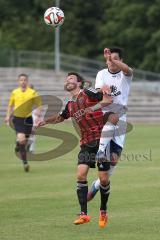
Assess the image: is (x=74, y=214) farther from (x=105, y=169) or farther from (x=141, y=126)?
(x=141, y=126)

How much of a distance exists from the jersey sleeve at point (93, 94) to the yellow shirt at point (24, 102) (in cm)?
834

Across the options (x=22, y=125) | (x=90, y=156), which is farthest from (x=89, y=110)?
(x=22, y=125)

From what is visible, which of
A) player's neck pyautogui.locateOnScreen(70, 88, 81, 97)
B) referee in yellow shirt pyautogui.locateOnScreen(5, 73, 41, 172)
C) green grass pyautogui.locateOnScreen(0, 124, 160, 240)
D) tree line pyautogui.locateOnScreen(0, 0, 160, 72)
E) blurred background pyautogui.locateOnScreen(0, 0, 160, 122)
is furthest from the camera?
tree line pyautogui.locateOnScreen(0, 0, 160, 72)

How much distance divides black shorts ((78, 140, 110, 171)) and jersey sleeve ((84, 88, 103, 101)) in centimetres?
63

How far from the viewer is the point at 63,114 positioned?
39.7 feet

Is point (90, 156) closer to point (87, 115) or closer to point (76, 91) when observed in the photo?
point (87, 115)

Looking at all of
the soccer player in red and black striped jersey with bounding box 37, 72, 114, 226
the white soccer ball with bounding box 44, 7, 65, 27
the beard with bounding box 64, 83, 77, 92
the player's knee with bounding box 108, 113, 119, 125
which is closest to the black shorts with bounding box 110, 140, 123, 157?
the player's knee with bounding box 108, 113, 119, 125

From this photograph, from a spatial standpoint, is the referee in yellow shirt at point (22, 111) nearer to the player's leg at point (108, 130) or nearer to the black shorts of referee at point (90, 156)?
the player's leg at point (108, 130)

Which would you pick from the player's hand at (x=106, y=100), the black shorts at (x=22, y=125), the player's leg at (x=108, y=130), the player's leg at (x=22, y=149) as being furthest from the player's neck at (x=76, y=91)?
the black shorts at (x=22, y=125)

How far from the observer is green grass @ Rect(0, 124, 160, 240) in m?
10.8

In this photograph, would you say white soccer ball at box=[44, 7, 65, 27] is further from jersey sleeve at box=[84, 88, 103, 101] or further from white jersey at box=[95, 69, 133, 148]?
jersey sleeve at box=[84, 88, 103, 101]

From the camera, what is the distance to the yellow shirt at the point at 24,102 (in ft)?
65.6

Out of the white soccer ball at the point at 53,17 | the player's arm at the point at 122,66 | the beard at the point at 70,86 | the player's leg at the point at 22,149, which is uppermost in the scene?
the white soccer ball at the point at 53,17

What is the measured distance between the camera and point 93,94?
460 inches
